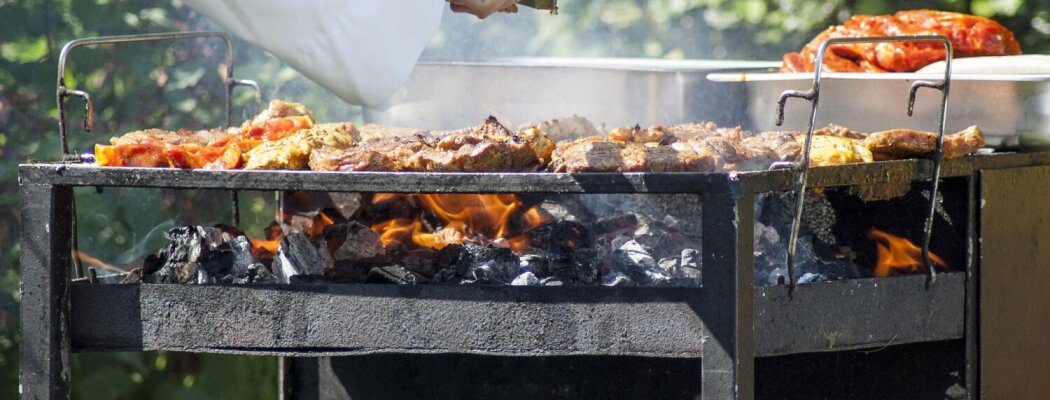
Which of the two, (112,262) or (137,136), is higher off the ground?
(137,136)

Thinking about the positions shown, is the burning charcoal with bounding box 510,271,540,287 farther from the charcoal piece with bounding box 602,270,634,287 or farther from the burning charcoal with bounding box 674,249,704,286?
the burning charcoal with bounding box 674,249,704,286

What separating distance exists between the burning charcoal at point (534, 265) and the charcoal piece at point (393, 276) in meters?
0.24

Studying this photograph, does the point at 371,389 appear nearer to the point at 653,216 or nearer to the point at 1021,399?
the point at 653,216

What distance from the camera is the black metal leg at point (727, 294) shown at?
8.32 ft

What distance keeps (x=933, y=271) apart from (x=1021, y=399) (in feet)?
1.96

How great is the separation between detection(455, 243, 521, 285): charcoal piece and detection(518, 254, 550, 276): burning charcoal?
0.02 m

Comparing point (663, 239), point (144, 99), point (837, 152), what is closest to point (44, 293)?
point (663, 239)

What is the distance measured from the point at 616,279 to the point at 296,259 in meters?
0.80

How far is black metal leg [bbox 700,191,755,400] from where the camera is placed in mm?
2535

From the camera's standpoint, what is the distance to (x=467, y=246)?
120 inches

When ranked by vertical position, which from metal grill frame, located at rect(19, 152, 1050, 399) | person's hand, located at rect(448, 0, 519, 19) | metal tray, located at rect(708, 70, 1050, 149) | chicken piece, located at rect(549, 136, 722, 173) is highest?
person's hand, located at rect(448, 0, 519, 19)

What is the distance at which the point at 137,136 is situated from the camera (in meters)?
3.16

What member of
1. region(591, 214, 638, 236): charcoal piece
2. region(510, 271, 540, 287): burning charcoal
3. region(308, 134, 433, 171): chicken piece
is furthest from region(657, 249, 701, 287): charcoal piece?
region(308, 134, 433, 171): chicken piece

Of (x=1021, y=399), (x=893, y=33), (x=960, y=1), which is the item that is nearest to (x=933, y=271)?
(x=1021, y=399)
